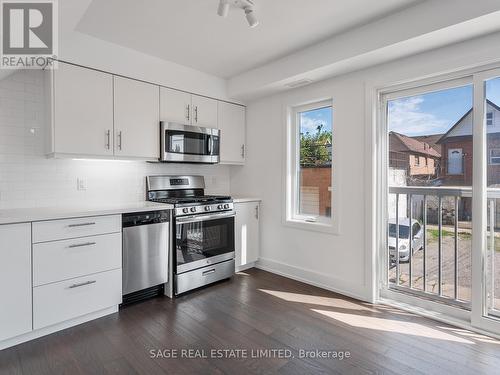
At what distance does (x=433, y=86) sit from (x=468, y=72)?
0.26 meters

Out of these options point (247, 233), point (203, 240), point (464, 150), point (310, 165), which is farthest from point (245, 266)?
point (464, 150)

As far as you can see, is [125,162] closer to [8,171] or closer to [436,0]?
[8,171]

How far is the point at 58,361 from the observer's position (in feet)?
6.15

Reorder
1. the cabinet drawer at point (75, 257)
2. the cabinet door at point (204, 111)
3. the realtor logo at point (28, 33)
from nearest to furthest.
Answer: the realtor logo at point (28, 33)
the cabinet drawer at point (75, 257)
the cabinet door at point (204, 111)

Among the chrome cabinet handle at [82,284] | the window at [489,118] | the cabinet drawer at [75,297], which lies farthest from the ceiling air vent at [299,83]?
the chrome cabinet handle at [82,284]

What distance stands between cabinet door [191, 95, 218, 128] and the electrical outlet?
1315 millimetres

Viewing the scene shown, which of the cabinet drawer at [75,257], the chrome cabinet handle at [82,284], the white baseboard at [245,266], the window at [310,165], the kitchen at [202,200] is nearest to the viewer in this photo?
the kitchen at [202,200]

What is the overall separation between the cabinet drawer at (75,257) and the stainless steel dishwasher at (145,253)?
4.0 inches

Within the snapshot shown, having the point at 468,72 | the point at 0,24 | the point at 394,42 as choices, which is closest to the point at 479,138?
the point at 468,72

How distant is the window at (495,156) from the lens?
217 cm

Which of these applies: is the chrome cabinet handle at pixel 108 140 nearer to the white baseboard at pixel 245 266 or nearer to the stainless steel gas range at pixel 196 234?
the stainless steel gas range at pixel 196 234

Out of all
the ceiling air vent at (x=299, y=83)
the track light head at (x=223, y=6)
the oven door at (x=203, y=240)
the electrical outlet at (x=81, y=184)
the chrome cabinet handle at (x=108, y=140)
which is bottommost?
the oven door at (x=203, y=240)

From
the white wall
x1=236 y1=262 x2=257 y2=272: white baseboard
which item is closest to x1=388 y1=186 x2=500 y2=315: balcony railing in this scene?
the white wall

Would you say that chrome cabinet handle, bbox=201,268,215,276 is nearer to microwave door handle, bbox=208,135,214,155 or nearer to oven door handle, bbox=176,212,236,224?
oven door handle, bbox=176,212,236,224
